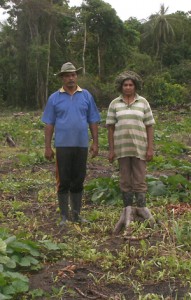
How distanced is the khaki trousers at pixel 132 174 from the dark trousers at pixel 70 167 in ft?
1.52

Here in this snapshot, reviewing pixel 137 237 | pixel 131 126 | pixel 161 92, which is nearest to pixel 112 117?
pixel 131 126

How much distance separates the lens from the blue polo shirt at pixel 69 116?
5.41m

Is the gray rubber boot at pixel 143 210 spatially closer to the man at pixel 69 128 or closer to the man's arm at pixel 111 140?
the man's arm at pixel 111 140

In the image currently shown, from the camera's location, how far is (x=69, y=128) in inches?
213

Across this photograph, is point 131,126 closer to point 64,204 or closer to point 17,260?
point 64,204

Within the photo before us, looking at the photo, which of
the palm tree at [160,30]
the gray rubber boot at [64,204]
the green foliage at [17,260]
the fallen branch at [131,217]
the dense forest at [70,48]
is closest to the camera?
the green foliage at [17,260]

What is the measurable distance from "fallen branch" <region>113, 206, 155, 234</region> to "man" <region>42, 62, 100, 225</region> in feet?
2.03

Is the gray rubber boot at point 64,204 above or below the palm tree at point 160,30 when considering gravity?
below

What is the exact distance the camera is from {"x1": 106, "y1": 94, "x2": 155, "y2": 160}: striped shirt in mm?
5195

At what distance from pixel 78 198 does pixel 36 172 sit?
409 centimetres

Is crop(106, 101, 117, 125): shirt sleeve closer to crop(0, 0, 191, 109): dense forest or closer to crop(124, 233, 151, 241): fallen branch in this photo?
crop(124, 233, 151, 241): fallen branch

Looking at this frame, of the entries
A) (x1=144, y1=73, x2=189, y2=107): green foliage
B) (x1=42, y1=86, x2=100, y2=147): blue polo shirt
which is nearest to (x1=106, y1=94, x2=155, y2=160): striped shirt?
(x1=42, y1=86, x2=100, y2=147): blue polo shirt

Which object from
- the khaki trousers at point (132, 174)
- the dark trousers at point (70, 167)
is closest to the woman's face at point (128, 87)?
the khaki trousers at point (132, 174)

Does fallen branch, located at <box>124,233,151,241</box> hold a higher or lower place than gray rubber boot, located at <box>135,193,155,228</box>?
lower
